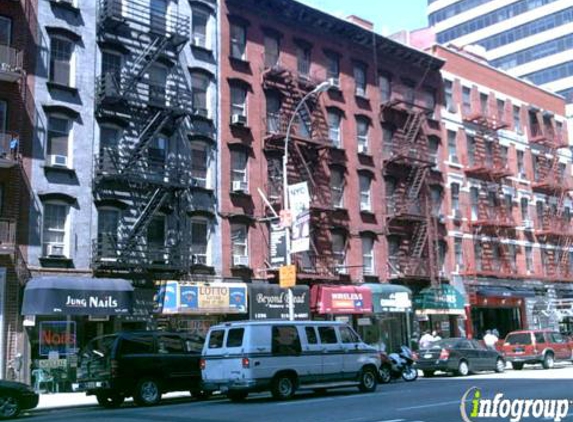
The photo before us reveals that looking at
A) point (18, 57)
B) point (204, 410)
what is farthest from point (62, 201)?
point (204, 410)

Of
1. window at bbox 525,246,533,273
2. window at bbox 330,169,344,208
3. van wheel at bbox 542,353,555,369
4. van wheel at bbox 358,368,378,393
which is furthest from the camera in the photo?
window at bbox 525,246,533,273

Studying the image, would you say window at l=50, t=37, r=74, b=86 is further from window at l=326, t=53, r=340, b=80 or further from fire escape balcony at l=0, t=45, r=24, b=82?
window at l=326, t=53, r=340, b=80

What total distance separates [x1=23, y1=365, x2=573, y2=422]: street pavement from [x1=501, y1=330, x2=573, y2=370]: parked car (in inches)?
405

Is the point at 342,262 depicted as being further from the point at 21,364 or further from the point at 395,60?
the point at 21,364

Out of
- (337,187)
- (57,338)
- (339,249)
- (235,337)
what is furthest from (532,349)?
(57,338)

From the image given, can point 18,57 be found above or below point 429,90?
below

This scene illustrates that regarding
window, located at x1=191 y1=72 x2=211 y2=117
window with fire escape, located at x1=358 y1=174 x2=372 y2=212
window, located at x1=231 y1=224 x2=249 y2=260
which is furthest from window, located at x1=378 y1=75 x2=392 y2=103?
window, located at x1=231 y1=224 x2=249 y2=260

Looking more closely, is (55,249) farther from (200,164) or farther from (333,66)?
(333,66)

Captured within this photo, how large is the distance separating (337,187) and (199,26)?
10.6 metres

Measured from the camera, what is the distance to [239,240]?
32.2 m

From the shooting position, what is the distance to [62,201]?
87.5 feet

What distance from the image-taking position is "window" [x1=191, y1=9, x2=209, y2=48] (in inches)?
1273

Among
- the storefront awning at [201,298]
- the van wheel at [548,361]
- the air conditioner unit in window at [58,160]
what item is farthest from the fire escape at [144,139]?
the van wheel at [548,361]

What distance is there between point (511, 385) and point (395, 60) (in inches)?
971
